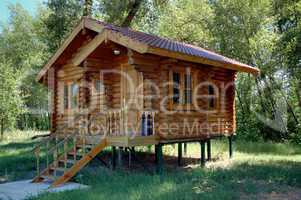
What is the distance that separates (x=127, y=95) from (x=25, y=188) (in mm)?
4182

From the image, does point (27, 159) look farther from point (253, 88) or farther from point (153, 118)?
point (253, 88)

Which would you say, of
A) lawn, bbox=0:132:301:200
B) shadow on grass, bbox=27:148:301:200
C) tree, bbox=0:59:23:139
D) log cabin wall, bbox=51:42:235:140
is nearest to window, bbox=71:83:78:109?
log cabin wall, bbox=51:42:235:140

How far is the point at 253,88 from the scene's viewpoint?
26.8 meters

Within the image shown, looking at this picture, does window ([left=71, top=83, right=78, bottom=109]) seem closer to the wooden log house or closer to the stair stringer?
the wooden log house

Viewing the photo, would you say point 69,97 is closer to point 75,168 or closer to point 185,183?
point 75,168

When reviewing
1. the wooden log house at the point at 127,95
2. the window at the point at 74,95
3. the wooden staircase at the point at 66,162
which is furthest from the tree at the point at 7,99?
the wooden staircase at the point at 66,162

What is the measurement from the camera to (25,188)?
9.01m

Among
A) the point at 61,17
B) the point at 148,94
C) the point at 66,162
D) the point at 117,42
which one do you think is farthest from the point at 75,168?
the point at 61,17

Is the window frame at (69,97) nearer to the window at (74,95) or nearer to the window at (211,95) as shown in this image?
the window at (74,95)

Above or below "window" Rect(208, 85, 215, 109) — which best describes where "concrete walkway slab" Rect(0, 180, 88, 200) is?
below

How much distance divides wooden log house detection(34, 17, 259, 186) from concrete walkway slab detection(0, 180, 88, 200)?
331mm

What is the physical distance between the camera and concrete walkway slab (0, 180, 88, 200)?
8.05m

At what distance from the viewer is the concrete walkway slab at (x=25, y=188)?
8.05m

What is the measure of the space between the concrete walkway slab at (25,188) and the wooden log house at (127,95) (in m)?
0.33
